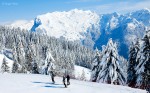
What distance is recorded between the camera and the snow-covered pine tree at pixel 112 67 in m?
56.2

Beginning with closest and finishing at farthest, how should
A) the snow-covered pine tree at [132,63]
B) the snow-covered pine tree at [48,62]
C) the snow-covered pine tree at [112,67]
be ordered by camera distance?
the snow-covered pine tree at [112,67] → the snow-covered pine tree at [132,63] → the snow-covered pine tree at [48,62]

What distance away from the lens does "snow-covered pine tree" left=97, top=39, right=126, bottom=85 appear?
56191 mm

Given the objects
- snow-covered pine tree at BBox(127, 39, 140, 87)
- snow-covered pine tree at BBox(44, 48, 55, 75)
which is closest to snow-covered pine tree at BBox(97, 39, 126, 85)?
snow-covered pine tree at BBox(127, 39, 140, 87)

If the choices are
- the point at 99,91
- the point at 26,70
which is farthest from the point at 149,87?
the point at 26,70

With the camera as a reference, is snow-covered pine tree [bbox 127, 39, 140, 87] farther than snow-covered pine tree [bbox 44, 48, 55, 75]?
No

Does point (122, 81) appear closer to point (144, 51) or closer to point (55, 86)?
point (144, 51)

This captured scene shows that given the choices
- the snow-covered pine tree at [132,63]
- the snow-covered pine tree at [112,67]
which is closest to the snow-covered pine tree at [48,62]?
the snow-covered pine tree at [132,63]

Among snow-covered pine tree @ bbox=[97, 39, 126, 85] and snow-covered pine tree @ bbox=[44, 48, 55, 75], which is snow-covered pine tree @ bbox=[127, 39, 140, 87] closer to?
snow-covered pine tree @ bbox=[97, 39, 126, 85]

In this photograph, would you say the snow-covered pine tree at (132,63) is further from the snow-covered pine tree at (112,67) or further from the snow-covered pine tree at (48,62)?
the snow-covered pine tree at (48,62)

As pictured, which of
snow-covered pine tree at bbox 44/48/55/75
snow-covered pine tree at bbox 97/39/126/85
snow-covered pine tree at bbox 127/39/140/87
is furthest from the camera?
snow-covered pine tree at bbox 44/48/55/75

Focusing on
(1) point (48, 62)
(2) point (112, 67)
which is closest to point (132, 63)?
(2) point (112, 67)

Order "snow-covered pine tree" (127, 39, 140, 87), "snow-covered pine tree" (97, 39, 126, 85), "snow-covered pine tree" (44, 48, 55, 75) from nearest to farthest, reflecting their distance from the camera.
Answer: "snow-covered pine tree" (97, 39, 126, 85)
"snow-covered pine tree" (127, 39, 140, 87)
"snow-covered pine tree" (44, 48, 55, 75)

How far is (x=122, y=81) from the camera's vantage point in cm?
5700

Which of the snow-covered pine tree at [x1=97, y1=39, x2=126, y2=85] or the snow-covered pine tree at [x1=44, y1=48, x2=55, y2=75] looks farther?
the snow-covered pine tree at [x1=44, y1=48, x2=55, y2=75]
